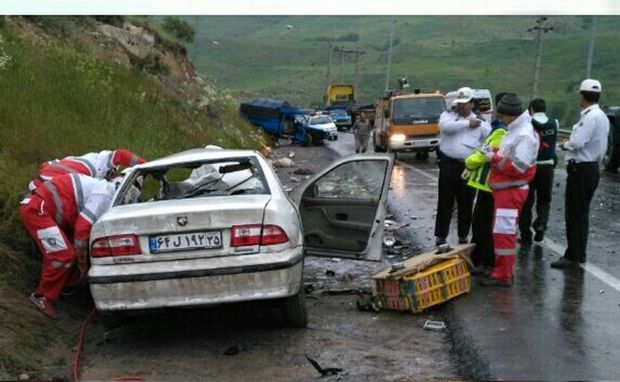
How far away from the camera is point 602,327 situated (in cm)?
498

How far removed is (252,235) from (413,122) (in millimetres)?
16675

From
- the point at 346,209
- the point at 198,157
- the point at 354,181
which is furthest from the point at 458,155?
the point at 198,157

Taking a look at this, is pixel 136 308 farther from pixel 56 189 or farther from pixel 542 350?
pixel 542 350

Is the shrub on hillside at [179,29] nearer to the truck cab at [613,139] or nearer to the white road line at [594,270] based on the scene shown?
the truck cab at [613,139]

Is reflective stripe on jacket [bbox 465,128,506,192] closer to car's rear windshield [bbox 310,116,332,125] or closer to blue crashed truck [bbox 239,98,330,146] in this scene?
blue crashed truck [bbox 239,98,330,146]

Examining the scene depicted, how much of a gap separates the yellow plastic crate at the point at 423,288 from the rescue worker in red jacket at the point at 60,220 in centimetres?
233

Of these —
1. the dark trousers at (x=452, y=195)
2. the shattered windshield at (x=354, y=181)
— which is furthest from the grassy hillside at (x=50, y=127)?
the dark trousers at (x=452, y=195)

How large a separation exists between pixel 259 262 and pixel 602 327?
2.59 metres

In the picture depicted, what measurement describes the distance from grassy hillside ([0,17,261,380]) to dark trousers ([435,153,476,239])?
3.96 m

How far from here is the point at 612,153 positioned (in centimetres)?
1498

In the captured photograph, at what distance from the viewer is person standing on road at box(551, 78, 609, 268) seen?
6395mm
